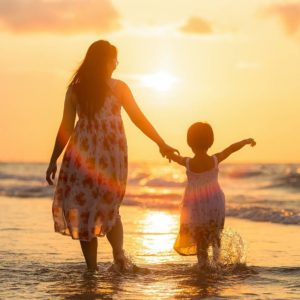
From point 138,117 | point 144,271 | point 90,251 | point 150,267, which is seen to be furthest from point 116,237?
point 138,117

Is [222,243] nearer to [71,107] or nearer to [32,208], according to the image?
[71,107]

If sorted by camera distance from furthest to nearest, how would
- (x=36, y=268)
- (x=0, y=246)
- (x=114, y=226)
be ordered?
1. (x=0, y=246)
2. (x=36, y=268)
3. (x=114, y=226)

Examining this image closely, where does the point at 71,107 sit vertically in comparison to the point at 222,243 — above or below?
above

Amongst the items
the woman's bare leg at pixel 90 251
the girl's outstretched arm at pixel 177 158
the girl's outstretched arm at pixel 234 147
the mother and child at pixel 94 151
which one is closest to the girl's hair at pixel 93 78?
the mother and child at pixel 94 151

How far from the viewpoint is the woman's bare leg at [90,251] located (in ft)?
21.4

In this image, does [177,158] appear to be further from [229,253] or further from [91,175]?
[229,253]

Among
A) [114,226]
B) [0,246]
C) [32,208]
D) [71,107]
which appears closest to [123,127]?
[71,107]

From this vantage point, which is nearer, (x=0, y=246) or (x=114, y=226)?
(x=114, y=226)

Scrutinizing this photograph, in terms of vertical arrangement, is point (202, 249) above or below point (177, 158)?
below

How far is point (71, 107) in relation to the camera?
21.4 feet

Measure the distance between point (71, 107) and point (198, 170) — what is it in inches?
54.9

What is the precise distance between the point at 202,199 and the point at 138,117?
1.08 meters

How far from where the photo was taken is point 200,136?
22.5 ft

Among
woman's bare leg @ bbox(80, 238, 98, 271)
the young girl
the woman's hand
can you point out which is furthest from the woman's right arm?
the young girl
